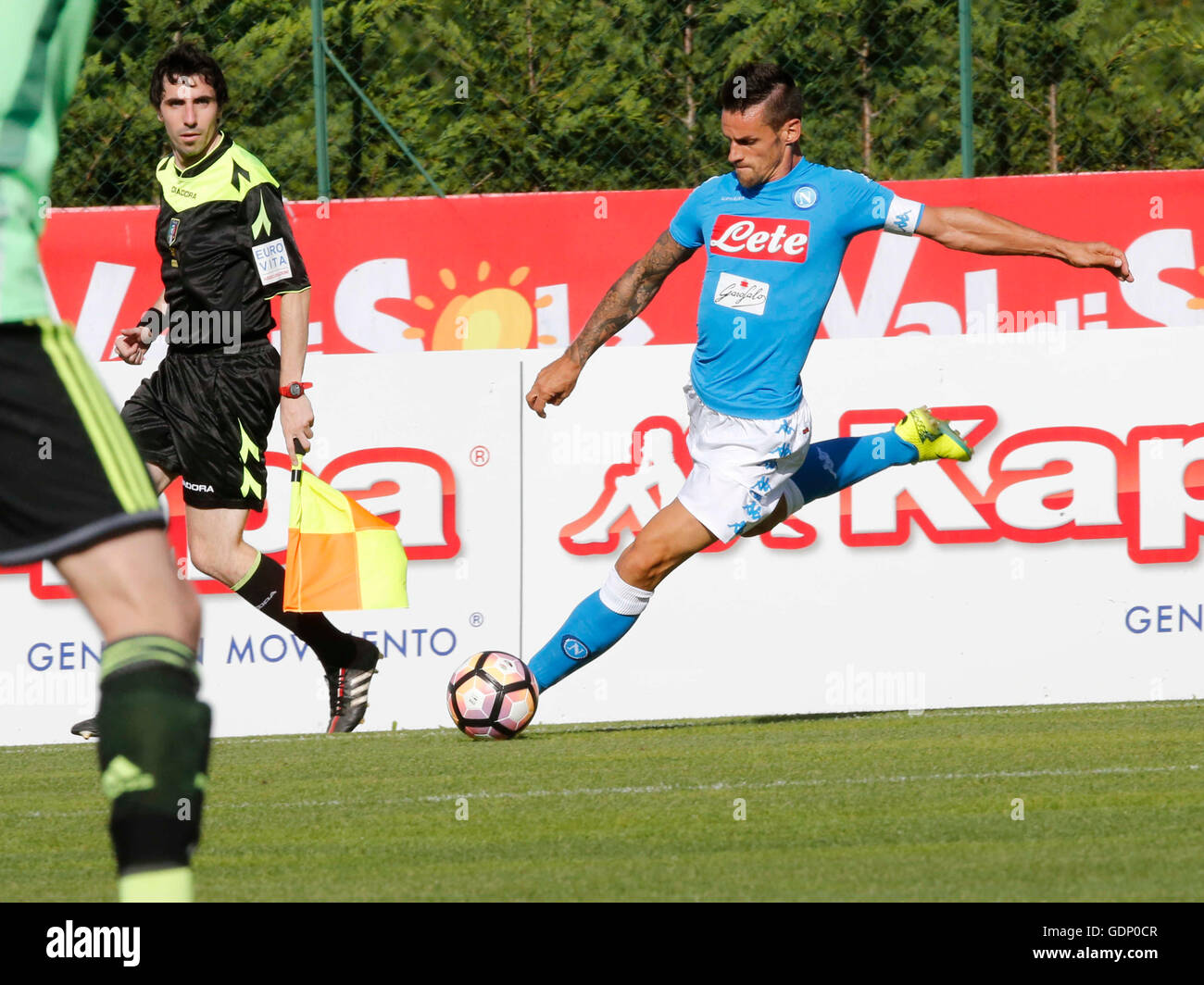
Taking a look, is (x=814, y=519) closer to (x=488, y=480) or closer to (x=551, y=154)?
(x=488, y=480)

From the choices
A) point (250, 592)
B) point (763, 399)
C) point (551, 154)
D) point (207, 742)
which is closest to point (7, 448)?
point (207, 742)

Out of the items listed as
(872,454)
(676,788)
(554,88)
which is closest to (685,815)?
(676,788)

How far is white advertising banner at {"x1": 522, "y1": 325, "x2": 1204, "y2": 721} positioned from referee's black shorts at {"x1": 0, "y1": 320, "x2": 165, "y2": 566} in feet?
18.1

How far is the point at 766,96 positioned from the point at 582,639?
205cm

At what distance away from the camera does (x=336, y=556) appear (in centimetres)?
753

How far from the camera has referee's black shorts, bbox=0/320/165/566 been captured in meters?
2.78

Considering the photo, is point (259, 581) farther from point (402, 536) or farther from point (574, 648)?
point (574, 648)

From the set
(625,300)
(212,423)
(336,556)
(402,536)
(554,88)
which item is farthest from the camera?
(554,88)

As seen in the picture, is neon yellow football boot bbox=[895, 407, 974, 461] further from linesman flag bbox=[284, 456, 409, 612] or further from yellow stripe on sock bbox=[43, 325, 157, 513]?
yellow stripe on sock bbox=[43, 325, 157, 513]

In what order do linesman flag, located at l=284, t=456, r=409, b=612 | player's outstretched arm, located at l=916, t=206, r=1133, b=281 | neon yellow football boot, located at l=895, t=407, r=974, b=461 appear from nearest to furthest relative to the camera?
player's outstretched arm, located at l=916, t=206, r=1133, b=281, neon yellow football boot, located at l=895, t=407, r=974, b=461, linesman flag, located at l=284, t=456, r=409, b=612

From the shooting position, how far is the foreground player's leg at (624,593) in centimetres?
679

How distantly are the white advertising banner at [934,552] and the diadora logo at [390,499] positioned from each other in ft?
1.23

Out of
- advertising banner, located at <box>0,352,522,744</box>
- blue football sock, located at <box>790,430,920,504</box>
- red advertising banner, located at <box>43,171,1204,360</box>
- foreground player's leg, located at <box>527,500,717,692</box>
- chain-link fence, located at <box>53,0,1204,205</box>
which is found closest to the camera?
foreground player's leg, located at <box>527,500,717,692</box>
